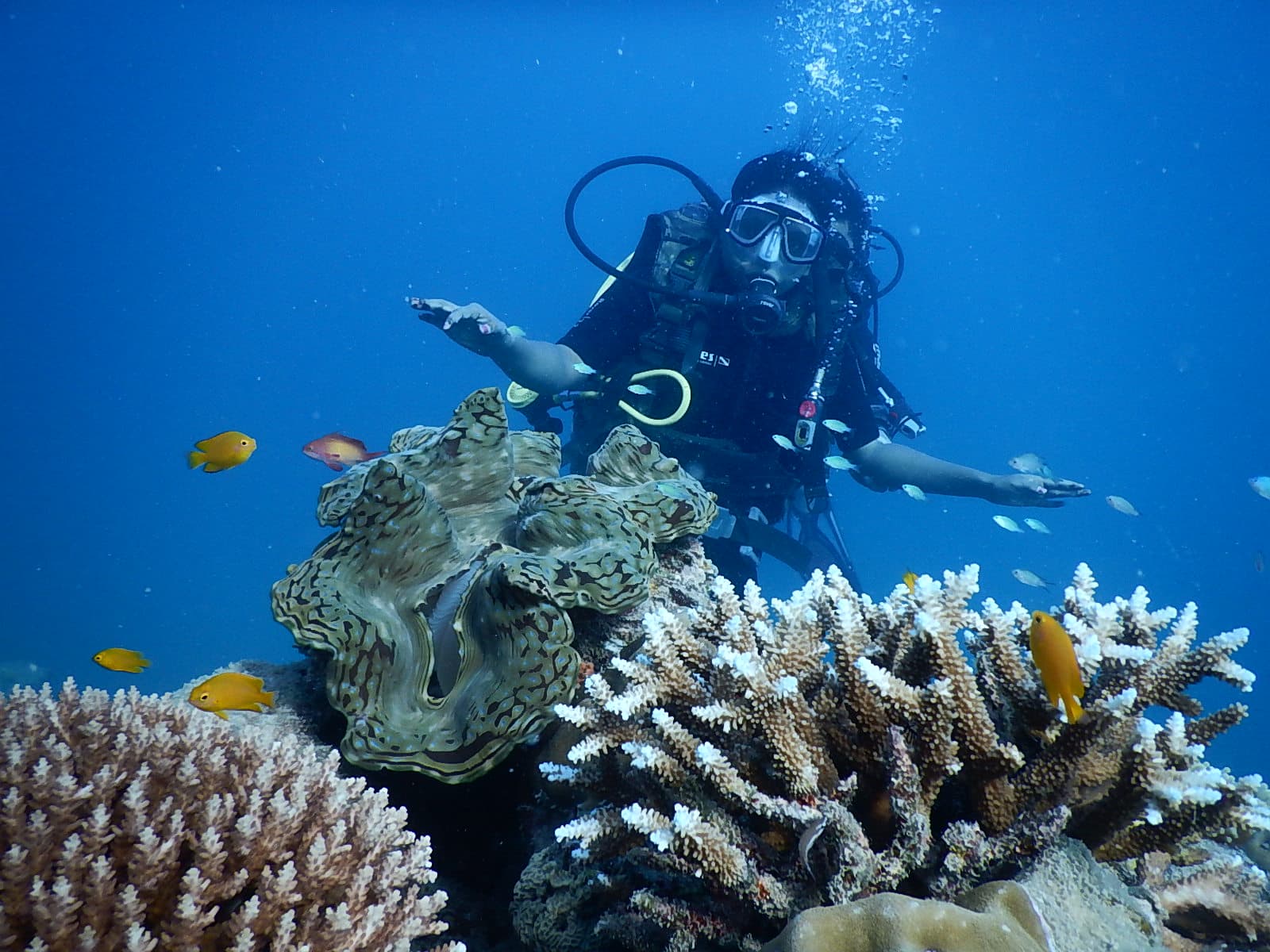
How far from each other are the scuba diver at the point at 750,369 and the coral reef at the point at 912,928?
14.5 ft

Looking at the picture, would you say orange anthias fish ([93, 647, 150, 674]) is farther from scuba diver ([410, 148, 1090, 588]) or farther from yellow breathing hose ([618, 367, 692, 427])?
yellow breathing hose ([618, 367, 692, 427])

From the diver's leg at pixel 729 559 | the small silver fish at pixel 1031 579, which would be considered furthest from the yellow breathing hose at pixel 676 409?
the small silver fish at pixel 1031 579

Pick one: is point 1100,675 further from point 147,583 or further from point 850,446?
point 147,583

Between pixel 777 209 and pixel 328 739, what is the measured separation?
609 cm

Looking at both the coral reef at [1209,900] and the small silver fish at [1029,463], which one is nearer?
the coral reef at [1209,900]

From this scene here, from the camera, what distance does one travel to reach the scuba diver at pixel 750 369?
20.3 ft

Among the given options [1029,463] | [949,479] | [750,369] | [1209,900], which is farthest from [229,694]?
[1029,463]

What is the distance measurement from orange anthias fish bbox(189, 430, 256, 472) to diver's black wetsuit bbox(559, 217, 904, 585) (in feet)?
10.1

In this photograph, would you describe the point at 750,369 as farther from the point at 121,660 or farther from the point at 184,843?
the point at 184,843

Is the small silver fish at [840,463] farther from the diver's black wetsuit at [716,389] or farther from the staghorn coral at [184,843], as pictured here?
the staghorn coral at [184,843]

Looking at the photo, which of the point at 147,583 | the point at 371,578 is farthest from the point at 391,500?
the point at 147,583

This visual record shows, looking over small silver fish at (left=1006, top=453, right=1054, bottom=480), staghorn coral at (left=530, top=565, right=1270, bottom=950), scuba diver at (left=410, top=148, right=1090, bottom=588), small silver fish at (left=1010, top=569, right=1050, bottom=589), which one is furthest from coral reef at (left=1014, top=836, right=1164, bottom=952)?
small silver fish at (left=1006, top=453, right=1054, bottom=480)

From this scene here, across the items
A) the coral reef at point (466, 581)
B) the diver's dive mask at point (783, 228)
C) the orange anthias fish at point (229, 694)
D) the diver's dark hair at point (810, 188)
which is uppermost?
the diver's dark hair at point (810, 188)

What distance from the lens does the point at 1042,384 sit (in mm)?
123438
